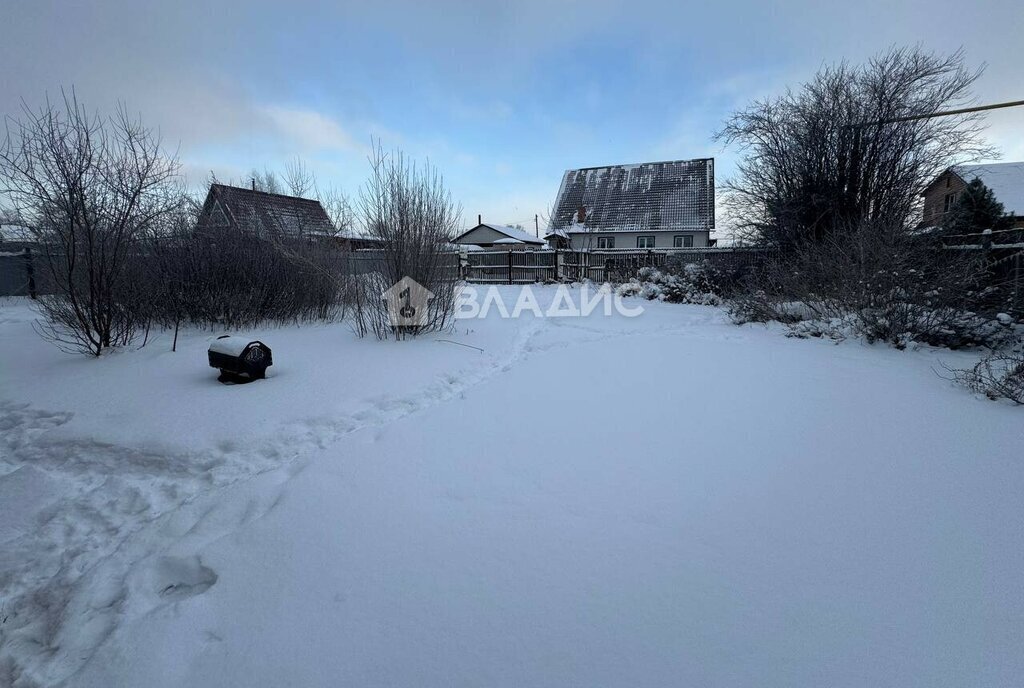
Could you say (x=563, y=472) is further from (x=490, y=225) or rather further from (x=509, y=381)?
(x=490, y=225)

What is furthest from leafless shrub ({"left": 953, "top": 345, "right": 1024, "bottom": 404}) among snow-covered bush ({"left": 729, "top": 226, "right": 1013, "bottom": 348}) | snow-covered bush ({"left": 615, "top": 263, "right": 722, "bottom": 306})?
snow-covered bush ({"left": 615, "top": 263, "right": 722, "bottom": 306})

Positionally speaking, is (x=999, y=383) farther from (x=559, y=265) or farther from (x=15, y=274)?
(x=15, y=274)

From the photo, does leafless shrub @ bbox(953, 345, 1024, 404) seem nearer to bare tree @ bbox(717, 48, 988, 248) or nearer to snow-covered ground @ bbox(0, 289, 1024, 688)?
snow-covered ground @ bbox(0, 289, 1024, 688)

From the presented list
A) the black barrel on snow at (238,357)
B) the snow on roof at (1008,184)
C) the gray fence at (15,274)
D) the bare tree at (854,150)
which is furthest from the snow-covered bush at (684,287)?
the snow on roof at (1008,184)

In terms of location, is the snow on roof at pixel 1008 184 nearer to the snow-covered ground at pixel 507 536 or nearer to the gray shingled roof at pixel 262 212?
the snow-covered ground at pixel 507 536

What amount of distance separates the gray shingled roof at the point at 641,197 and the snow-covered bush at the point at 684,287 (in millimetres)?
11421

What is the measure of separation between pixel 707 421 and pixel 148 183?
6312 millimetres

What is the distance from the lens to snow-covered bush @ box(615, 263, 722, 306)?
36.4 ft

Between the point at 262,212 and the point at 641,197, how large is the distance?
65.3 ft

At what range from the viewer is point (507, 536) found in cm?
183

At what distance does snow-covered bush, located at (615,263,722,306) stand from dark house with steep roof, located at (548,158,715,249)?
10.3m

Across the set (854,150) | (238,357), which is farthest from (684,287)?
(238,357)

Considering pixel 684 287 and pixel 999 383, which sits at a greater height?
pixel 684 287

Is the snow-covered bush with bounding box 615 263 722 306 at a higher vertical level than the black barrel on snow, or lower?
higher
